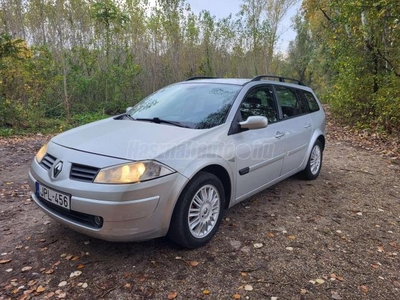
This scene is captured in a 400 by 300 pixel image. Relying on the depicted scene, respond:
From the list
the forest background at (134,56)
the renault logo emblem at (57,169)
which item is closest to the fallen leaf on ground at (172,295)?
the renault logo emblem at (57,169)

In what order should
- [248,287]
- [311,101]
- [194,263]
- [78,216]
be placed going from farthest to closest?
[311,101], [194,263], [78,216], [248,287]

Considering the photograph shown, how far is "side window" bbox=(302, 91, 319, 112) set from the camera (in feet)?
14.9

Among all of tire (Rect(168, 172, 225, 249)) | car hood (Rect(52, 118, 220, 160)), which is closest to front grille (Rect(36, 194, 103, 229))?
car hood (Rect(52, 118, 220, 160))

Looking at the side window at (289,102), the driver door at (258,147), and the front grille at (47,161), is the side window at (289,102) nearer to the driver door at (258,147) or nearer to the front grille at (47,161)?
the driver door at (258,147)

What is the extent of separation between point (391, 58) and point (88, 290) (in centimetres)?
958

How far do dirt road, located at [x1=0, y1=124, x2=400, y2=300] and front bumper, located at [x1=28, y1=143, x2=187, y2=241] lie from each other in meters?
0.34

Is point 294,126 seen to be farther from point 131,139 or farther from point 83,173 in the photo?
point 83,173

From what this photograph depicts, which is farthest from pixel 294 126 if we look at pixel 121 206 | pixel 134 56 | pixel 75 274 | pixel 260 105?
pixel 134 56

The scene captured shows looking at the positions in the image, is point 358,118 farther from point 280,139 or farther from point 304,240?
point 304,240

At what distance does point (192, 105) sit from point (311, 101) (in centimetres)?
232

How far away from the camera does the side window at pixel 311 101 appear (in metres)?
4.53

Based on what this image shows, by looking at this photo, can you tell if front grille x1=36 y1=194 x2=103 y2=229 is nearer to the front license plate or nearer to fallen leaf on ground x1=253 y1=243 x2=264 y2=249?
the front license plate

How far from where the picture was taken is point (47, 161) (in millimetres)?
2580

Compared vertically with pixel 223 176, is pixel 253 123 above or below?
above
